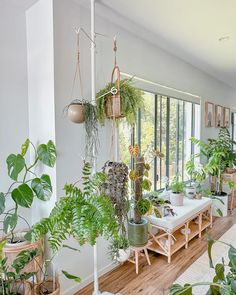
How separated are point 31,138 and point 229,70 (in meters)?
3.93

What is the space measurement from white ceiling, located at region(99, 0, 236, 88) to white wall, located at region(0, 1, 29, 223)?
82cm

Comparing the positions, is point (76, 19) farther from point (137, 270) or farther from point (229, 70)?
point (229, 70)

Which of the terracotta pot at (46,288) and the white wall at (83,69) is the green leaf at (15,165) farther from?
the terracotta pot at (46,288)

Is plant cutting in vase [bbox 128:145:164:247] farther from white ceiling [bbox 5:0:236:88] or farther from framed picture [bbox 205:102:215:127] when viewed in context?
framed picture [bbox 205:102:215:127]

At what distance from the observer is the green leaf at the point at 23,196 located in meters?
1.73

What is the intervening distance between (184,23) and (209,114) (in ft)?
8.76

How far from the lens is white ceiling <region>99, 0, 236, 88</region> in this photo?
86.0 inches

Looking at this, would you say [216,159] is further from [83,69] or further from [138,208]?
[83,69]

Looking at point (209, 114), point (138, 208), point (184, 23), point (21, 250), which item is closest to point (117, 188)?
→ point (138, 208)

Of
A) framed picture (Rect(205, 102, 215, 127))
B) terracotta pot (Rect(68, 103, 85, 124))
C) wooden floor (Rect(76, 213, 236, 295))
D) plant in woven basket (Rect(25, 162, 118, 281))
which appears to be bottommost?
wooden floor (Rect(76, 213, 236, 295))

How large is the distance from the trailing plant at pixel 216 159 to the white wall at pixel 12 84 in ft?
9.63

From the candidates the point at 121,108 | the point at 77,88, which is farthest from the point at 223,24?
the point at 77,88

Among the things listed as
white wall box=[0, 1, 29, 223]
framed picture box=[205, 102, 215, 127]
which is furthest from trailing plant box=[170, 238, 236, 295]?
framed picture box=[205, 102, 215, 127]

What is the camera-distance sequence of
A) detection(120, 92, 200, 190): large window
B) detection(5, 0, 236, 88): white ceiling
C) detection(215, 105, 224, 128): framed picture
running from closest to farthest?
detection(5, 0, 236, 88): white ceiling
detection(120, 92, 200, 190): large window
detection(215, 105, 224, 128): framed picture
